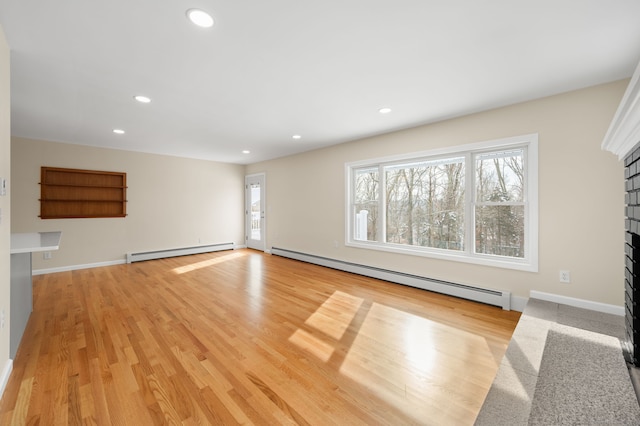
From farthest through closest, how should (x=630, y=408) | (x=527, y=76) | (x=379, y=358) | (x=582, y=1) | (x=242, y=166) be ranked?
(x=242, y=166)
(x=527, y=76)
(x=379, y=358)
(x=582, y=1)
(x=630, y=408)

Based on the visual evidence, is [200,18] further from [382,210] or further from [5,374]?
[382,210]

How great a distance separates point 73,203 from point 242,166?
3.71m

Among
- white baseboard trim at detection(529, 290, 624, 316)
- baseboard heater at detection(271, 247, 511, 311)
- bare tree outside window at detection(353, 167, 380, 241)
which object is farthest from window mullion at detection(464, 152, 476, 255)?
bare tree outside window at detection(353, 167, 380, 241)

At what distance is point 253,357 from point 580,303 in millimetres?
3233

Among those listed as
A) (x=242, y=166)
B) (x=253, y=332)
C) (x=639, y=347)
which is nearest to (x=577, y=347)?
(x=639, y=347)

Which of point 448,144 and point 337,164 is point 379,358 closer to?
point 448,144

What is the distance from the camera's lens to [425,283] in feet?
12.3

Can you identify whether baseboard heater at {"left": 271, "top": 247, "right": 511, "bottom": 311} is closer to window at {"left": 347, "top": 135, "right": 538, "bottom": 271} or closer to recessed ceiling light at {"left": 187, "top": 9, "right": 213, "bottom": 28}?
window at {"left": 347, "top": 135, "right": 538, "bottom": 271}

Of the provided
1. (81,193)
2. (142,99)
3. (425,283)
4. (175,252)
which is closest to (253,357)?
(425,283)

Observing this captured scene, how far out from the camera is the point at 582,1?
156cm

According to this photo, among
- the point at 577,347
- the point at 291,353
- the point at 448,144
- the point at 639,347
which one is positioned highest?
the point at 448,144

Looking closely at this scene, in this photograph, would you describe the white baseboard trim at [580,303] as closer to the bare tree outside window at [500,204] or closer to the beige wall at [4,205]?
the bare tree outside window at [500,204]

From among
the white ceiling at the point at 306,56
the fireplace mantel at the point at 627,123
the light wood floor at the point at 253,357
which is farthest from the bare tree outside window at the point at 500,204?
the fireplace mantel at the point at 627,123

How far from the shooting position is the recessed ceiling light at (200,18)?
165 centimetres
